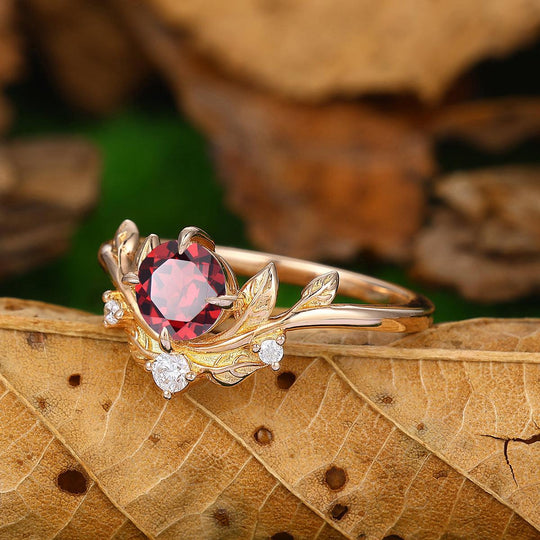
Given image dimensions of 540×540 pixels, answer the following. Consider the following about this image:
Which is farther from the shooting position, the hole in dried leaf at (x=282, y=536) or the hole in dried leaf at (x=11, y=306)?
the hole in dried leaf at (x=11, y=306)

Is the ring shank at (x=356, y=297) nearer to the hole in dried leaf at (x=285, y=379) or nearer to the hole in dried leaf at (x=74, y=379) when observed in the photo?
the hole in dried leaf at (x=285, y=379)

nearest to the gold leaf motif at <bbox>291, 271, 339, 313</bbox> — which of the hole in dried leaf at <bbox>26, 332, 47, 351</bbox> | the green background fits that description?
the hole in dried leaf at <bbox>26, 332, 47, 351</bbox>

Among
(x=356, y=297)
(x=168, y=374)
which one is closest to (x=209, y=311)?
(x=168, y=374)

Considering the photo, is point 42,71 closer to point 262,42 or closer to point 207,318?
point 262,42

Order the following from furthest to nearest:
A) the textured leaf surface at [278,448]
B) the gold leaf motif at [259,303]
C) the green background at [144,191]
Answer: the green background at [144,191] < the gold leaf motif at [259,303] < the textured leaf surface at [278,448]

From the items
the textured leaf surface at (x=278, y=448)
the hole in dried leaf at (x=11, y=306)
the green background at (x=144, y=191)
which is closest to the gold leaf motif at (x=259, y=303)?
the textured leaf surface at (x=278, y=448)

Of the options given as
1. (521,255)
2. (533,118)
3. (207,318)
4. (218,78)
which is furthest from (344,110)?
(207,318)

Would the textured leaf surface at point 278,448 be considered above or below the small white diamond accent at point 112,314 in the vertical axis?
below
